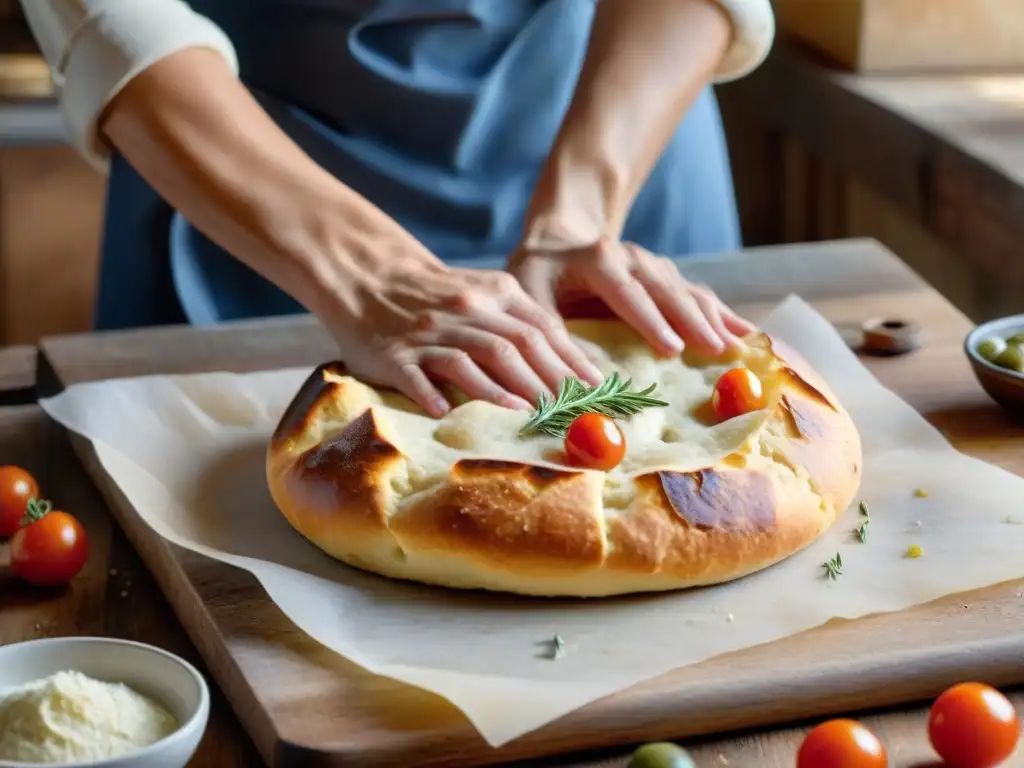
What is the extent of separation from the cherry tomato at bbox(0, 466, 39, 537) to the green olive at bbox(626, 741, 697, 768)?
0.74 meters

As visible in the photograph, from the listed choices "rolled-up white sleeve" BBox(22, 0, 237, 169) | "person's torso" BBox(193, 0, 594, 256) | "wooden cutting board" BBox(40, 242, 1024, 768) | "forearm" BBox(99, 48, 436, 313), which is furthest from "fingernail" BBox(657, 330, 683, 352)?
"rolled-up white sleeve" BBox(22, 0, 237, 169)

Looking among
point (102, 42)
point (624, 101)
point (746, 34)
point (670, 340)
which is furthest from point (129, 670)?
point (746, 34)

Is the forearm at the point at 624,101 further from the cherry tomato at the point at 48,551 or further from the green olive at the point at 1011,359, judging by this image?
the cherry tomato at the point at 48,551

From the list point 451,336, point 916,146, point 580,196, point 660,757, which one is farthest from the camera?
point 916,146

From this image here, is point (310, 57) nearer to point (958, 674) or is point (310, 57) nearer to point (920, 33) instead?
point (958, 674)

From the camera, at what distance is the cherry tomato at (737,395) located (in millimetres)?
1486

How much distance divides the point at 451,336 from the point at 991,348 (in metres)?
0.65

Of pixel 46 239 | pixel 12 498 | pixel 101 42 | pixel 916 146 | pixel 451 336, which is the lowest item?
pixel 46 239

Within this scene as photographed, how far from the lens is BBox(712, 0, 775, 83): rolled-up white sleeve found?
2070mm

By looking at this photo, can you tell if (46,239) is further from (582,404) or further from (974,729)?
(974,729)

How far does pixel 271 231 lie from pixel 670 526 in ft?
2.26

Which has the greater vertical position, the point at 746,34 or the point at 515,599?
the point at 746,34

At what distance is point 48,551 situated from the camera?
1.36 meters

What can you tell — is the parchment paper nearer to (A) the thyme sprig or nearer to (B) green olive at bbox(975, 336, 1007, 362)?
(A) the thyme sprig
